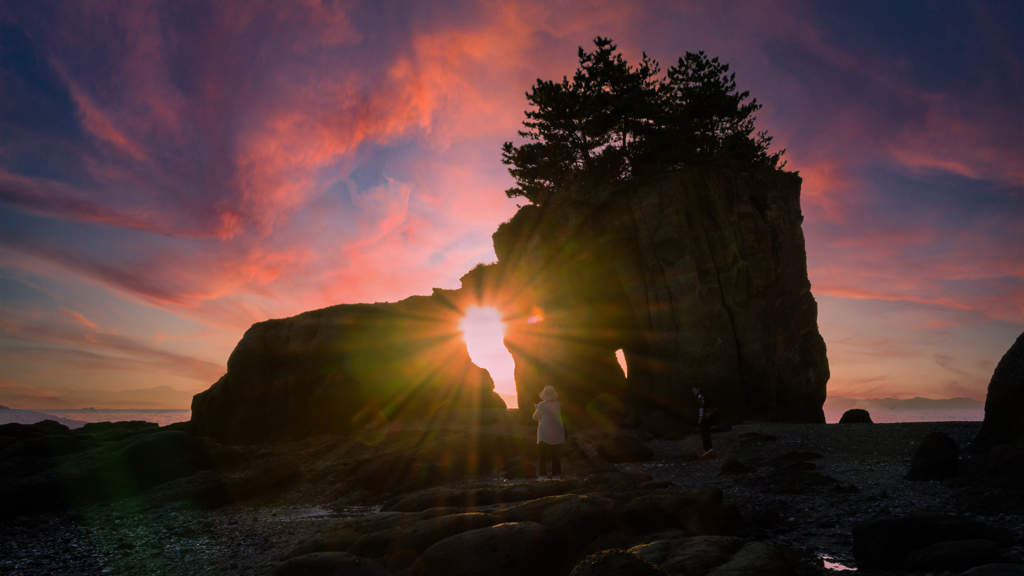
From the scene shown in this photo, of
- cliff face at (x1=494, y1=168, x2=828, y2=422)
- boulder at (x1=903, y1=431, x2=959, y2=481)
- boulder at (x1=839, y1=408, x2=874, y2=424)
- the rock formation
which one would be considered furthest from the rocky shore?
the rock formation

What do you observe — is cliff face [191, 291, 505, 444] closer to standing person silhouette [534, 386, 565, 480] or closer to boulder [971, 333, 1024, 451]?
standing person silhouette [534, 386, 565, 480]

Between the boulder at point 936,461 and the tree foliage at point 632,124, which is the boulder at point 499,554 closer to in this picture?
the boulder at point 936,461

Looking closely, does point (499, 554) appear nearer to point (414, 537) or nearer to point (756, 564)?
point (414, 537)

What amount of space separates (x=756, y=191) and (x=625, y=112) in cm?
875

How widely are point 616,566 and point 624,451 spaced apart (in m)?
11.4

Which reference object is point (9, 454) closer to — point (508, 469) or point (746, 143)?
point (508, 469)

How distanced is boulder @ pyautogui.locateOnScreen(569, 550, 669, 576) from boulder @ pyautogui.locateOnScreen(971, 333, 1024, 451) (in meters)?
10.0

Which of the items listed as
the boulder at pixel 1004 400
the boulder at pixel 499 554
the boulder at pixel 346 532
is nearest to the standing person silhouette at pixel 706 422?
the boulder at pixel 1004 400

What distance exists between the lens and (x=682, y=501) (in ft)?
26.5

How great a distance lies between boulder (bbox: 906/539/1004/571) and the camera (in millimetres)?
5410

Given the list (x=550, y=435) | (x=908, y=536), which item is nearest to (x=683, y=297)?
(x=550, y=435)

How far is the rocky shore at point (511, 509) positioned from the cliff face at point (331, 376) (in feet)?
44.6

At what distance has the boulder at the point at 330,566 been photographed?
6113 mm

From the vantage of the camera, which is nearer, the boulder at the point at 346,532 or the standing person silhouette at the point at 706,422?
the boulder at the point at 346,532
